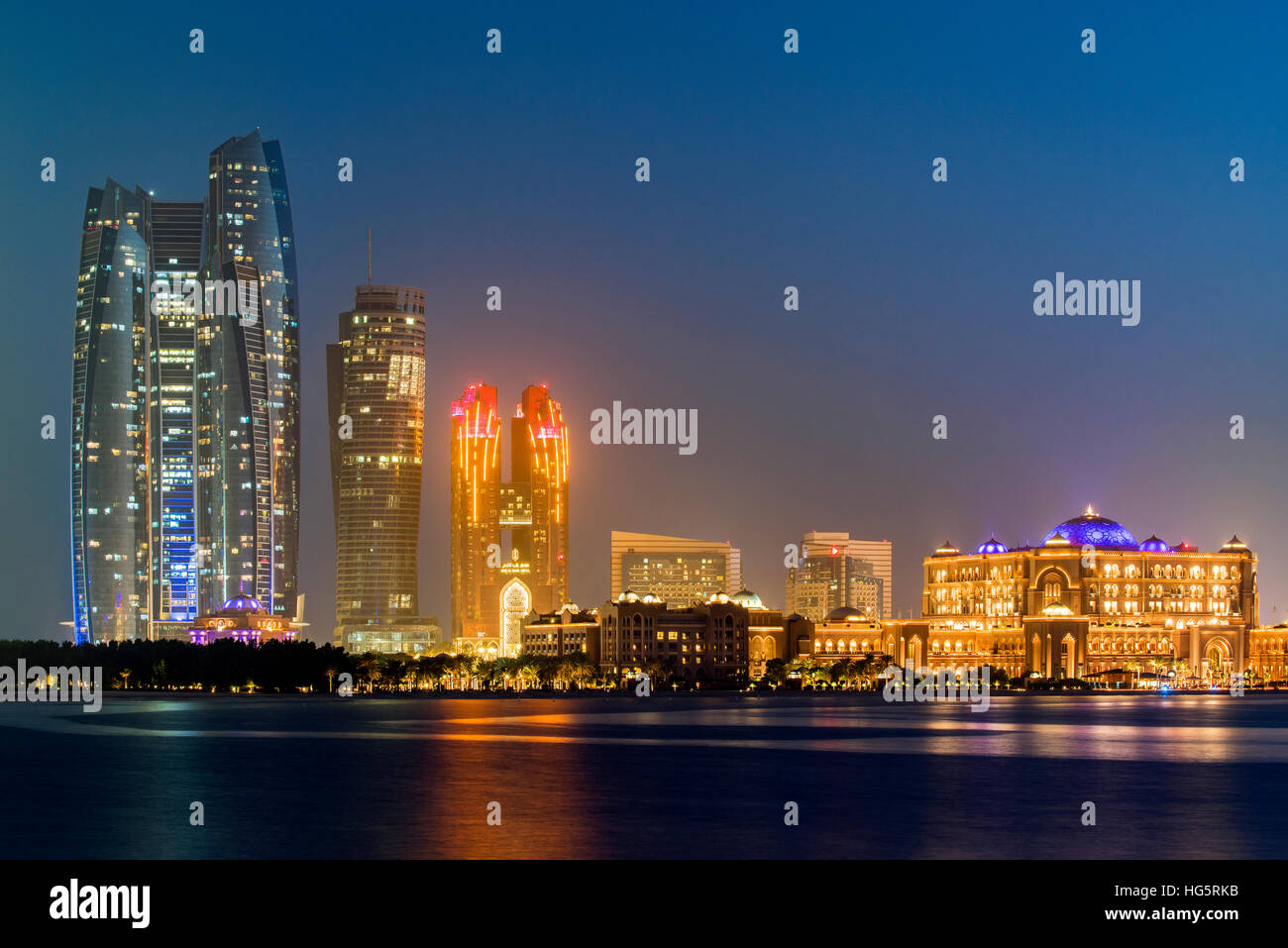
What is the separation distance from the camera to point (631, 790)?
7000 cm

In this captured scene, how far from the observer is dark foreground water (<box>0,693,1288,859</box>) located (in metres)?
52.5

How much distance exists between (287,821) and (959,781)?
32.7 meters

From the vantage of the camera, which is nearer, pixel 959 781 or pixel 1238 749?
pixel 959 781

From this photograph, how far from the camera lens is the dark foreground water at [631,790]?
2066 inches

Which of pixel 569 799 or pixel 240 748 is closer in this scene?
pixel 569 799

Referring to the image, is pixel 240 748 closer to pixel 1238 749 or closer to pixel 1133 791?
pixel 1133 791
